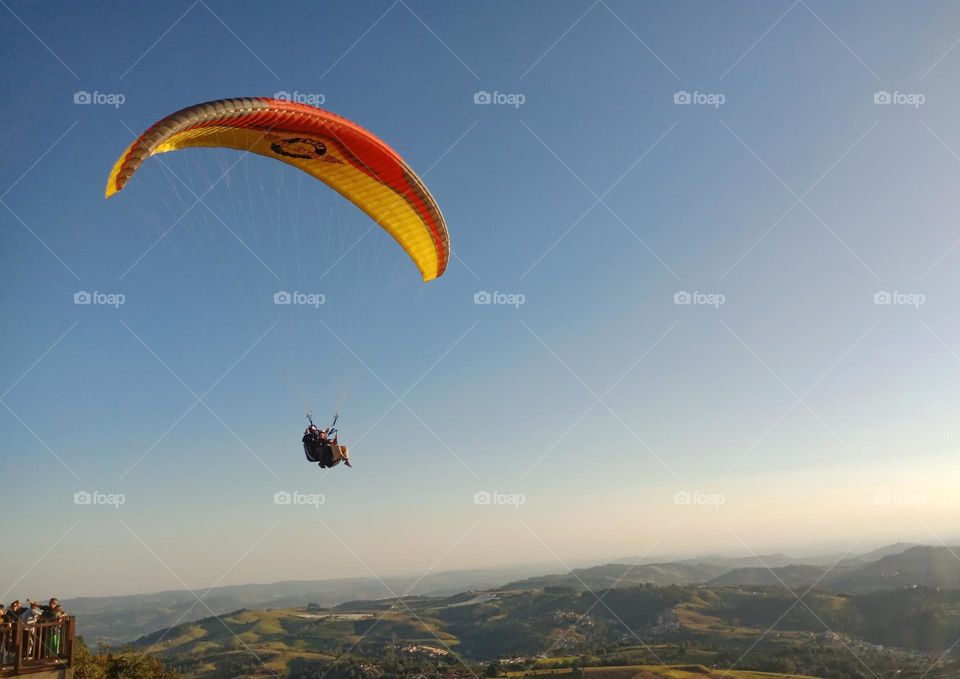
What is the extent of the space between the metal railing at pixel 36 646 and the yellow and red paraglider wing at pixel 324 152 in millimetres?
8695

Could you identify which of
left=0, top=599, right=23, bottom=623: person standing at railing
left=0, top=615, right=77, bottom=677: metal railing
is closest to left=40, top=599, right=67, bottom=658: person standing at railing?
left=0, top=615, right=77, bottom=677: metal railing

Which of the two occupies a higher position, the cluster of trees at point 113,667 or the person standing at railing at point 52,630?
the person standing at railing at point 52,630

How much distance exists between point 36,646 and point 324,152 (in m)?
14.0

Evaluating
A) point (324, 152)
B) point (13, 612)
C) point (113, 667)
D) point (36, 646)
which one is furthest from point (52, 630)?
point (324, 152)

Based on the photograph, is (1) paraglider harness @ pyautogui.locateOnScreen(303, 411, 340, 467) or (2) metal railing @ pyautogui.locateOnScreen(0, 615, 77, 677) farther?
(1) paraglider harness @ pyautogui.locateOnScreen(303, 411, 340, 467)

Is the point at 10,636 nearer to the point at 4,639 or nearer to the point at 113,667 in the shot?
the point at 4,639

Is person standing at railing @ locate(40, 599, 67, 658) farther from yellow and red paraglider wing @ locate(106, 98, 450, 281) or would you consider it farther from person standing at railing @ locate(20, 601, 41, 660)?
yellow and red paraglider wing @ locate(106, 98, 450, 281)

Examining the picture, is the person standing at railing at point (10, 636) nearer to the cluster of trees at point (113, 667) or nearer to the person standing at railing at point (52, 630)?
the person standing at railing at point (52, 630)

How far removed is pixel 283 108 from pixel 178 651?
143340 mm

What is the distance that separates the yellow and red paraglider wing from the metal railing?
8.69 m

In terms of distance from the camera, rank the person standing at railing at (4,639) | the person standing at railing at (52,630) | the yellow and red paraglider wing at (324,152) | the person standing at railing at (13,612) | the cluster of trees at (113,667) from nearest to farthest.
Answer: the person standing at railing at (4,639)
the person standing at railing at (13,612)
the person standing at railing at (52,630)
the yellow and red paraglider wing at (324,152)
the cluster of trees at (113,667)

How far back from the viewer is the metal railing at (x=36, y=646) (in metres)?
11.6

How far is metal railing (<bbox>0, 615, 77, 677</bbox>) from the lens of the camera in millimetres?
11586

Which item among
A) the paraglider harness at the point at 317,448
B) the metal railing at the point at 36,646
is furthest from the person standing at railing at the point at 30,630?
the paraglider harness at the point at 317,448
